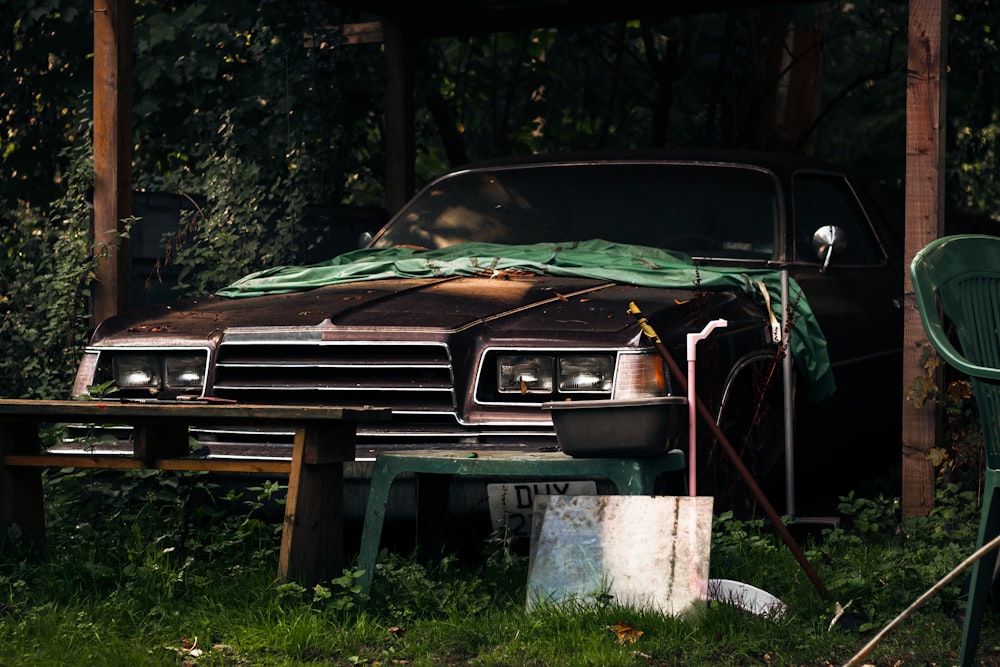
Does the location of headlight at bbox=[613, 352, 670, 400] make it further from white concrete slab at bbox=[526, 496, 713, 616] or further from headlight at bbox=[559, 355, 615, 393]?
white concrete slab at bbox=[526, 496, 713, 616]

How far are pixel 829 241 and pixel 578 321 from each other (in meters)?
1.64

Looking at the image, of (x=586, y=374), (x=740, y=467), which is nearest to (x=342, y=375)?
(x=586, y=374)

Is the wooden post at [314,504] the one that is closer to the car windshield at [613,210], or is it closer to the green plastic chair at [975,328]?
the green plastic chair at [975,328]

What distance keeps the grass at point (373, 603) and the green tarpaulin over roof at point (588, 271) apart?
82 centimetres

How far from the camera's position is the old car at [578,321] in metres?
4.81

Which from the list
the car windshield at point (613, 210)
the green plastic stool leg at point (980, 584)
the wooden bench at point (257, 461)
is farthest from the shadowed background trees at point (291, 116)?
the green plastic stool leg at point (980, 584)

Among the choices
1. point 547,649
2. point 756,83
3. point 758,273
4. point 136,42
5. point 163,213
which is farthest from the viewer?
point 756,83

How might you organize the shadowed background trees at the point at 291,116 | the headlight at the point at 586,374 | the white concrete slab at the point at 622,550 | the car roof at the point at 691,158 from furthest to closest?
the shadowed background trees at the point at 291,116, the car roof at the point at 691,158, the headlight at the point at 586,374, the white concrete slab at the point at 622,550

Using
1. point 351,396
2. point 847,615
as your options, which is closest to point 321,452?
point 351,396

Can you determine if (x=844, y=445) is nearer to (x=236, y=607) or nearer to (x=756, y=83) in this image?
(x=236, y=607)

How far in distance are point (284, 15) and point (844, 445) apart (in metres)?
5.27

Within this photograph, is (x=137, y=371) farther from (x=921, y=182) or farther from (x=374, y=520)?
(x=921, y=182)

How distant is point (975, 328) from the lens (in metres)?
4.10

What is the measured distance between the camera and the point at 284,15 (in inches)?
394
